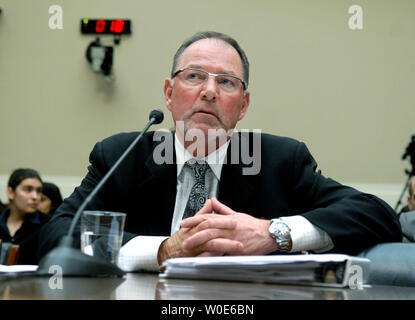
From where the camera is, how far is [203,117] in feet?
6.20

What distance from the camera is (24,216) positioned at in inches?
188

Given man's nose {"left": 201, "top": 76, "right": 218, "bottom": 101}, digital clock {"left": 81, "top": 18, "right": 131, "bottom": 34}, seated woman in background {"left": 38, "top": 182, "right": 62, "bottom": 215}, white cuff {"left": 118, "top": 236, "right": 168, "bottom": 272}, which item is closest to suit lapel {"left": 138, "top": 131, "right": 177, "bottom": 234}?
man's nose {"left": 201, "top": 76, "right": 218, "bottom": 101}

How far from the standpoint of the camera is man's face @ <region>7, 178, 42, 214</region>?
4773 millimetres

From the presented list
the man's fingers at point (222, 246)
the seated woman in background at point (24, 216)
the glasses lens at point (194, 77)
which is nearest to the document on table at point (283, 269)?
the man's fingers at point (222, 246)

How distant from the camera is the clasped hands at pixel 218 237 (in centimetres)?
142

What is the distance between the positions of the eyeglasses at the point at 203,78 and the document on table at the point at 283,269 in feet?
2.98

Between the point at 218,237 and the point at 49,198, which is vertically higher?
the point at 218,237

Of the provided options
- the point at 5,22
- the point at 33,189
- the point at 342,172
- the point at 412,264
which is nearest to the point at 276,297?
the point at 412,264

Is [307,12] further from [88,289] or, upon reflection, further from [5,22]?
[88,289]

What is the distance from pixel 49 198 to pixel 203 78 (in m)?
3.50

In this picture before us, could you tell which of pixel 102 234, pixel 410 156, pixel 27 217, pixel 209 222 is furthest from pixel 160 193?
pixel 410 156

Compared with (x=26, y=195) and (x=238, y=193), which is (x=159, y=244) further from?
(x=26, y=195)

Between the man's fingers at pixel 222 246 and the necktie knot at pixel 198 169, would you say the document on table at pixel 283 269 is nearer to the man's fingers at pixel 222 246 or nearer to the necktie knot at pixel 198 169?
the man's fingers at pixel 222 246
